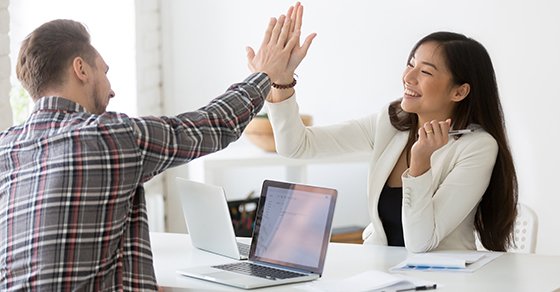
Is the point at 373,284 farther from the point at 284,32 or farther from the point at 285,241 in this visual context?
the point at 284,32

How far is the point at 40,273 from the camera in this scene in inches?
76.9

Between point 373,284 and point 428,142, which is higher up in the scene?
point 428,142

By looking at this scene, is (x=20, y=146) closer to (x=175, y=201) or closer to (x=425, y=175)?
(x=425, y=175)

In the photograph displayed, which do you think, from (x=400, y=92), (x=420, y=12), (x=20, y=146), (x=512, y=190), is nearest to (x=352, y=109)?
(x=400, y=92)

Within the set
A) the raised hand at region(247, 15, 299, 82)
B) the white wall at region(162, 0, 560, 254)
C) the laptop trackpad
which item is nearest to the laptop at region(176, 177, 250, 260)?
the laptop trackpad

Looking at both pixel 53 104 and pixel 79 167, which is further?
pixel 53 104

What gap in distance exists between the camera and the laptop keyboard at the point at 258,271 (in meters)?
2.25

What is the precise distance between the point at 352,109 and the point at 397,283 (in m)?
2.54

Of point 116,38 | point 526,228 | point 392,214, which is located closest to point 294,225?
point 392,214

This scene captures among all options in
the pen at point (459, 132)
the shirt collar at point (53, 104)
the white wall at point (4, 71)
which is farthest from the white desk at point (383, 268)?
the white wall at point (4, 71)

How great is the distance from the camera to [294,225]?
233 centimetres

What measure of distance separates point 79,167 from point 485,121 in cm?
129

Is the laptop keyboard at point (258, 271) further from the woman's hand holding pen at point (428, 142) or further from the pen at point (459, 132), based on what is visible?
the pen at point (459, 132)

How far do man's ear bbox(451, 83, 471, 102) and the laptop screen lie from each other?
66 centimetres
